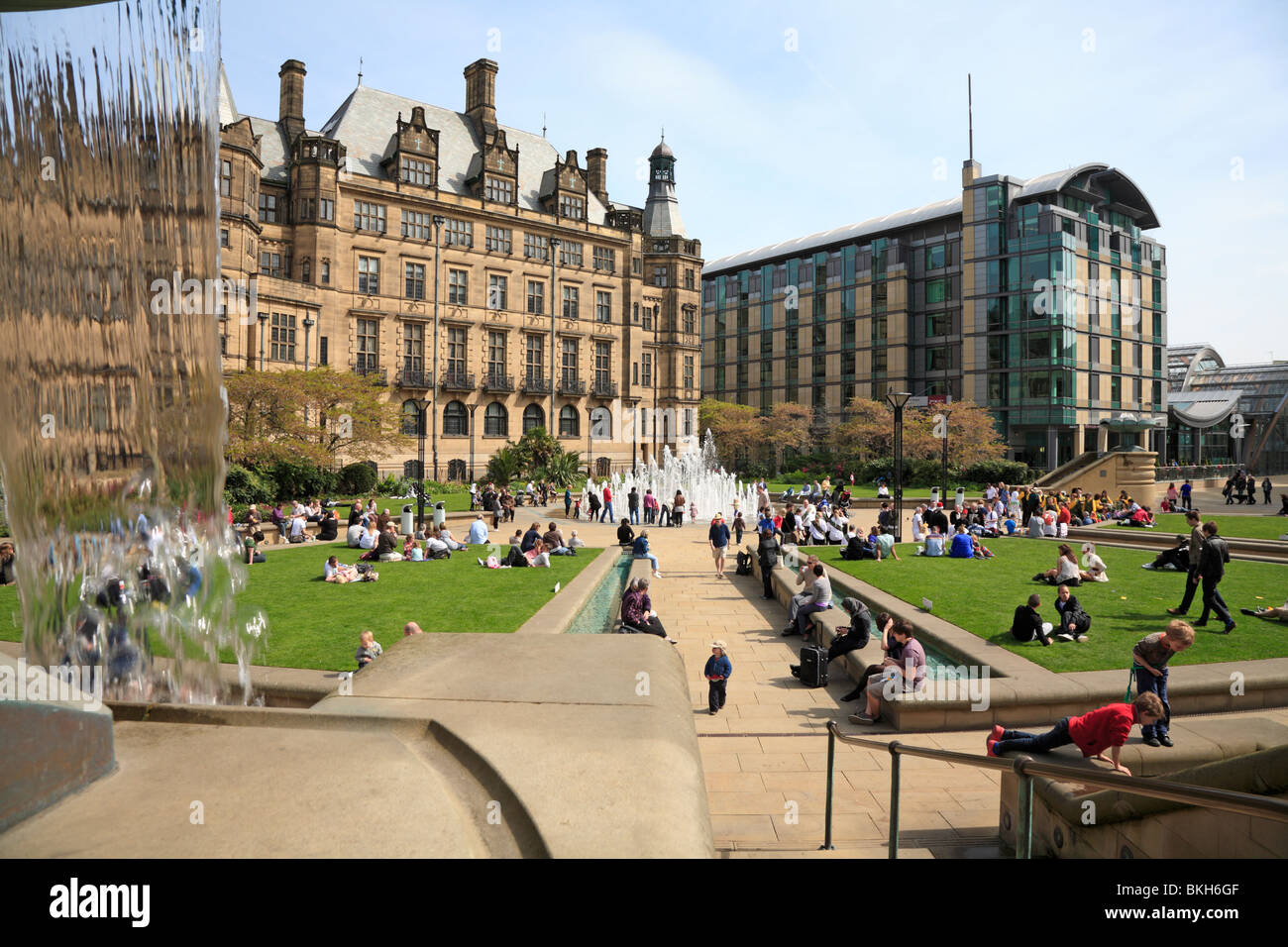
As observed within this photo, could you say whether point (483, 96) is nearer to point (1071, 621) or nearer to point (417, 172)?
point (417, 172)

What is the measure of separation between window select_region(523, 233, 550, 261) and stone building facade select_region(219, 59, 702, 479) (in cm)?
12

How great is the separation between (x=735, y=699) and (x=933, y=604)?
598 cm

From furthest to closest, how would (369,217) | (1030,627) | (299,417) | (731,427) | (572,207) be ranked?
(731,427), (572,207), (369,217), (299,417), (1030,627)

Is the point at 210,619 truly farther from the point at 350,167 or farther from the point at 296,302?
the point at 350,167

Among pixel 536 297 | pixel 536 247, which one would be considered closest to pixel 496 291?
pixel 536 297

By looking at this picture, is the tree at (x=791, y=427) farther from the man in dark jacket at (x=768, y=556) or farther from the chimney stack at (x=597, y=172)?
the man in dark jacket at (x=768, y=556)

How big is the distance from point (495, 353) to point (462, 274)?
598 centimetres

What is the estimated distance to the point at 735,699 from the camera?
34.1 feet

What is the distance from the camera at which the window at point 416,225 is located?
→ 52.4 metres

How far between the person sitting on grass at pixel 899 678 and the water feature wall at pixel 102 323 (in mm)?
7422

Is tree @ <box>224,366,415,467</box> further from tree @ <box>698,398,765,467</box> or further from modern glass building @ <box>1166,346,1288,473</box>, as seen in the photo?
modern glass building @ <box>1166,346,1288,473</box>

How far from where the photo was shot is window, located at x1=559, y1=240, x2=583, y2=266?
60625mm

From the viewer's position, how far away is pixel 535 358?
5947cm
